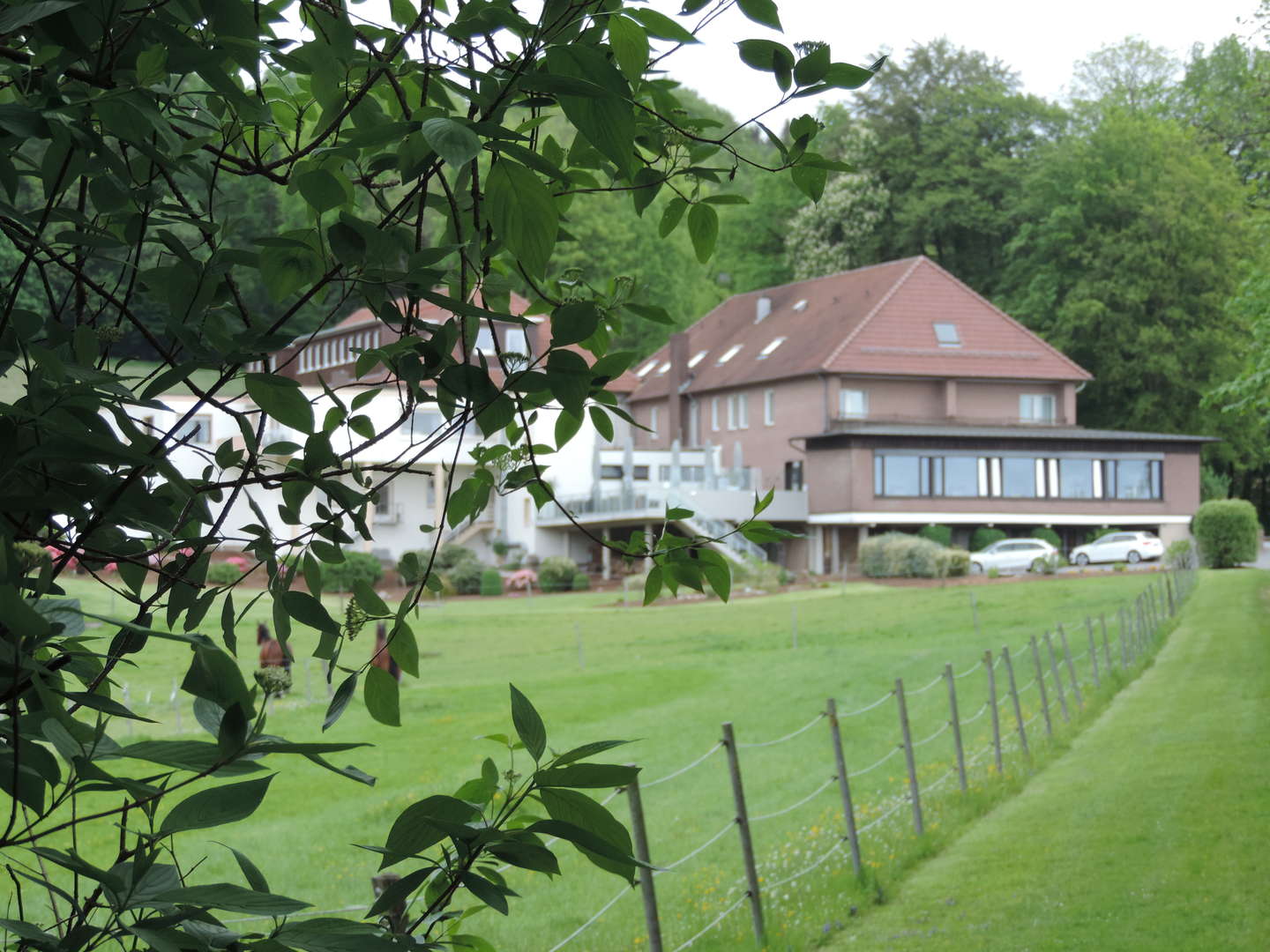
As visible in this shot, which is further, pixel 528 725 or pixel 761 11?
pixel 761 11

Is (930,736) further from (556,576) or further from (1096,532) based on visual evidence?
(1096,532)

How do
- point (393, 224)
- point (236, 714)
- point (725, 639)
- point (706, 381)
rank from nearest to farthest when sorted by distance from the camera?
point (236, 714)
point (393, 224)
point (725, 639)
point (706, 381)

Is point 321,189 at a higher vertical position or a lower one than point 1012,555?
higher

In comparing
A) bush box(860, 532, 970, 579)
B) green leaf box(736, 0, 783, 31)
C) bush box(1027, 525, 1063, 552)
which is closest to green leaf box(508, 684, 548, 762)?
green leaf box(736, 0, 783, 31)

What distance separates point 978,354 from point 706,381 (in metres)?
10.7

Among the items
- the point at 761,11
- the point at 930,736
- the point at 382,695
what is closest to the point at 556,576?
the point at 930,736

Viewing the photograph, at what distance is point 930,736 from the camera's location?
1755 centimetres

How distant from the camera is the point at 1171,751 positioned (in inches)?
518

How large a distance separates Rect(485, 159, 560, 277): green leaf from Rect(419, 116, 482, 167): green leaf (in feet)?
0.38

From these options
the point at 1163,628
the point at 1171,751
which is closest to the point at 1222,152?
the point at 1163,628

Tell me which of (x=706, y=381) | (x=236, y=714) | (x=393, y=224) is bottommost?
(x=236, y=714)

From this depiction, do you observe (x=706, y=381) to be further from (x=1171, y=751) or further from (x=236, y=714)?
(x=236, y=714)

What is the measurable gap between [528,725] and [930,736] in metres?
16.8

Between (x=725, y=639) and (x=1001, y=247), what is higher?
(x=1001, y=247)
